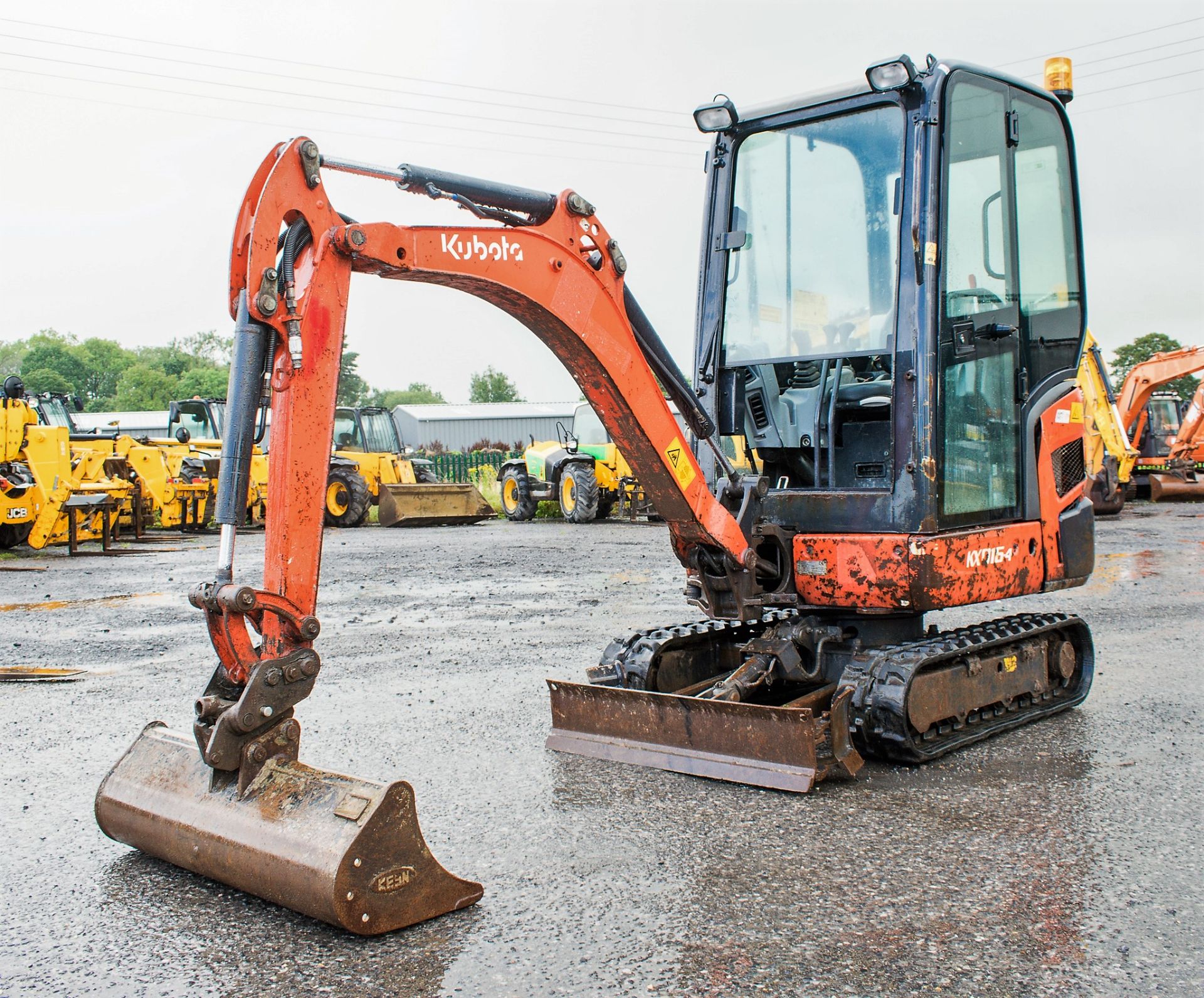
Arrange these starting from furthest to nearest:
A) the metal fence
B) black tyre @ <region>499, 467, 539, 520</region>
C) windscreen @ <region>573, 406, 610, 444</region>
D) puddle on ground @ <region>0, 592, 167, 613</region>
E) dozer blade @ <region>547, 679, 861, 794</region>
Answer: the metal fence
windscreen @ <region>573, 406, 610, 444</region>
black tyre @ <region>499, 467, 539, 520</region>
puddle on ground @ <region>0, 592, 167, 613</region>
dozer blade @ <region>547, 679, 861, 794</region>

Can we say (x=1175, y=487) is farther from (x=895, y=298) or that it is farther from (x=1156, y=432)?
(x=895, y=298)

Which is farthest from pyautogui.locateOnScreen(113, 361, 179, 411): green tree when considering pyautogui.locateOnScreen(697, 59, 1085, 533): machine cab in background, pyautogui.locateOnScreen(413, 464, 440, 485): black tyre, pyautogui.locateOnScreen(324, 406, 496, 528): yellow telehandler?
pyautogui.locateOnScreen(697, 59, 1085, 533): machine cab in background

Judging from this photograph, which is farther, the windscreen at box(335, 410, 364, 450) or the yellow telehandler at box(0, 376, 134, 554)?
the windscreen at box(335, 410, 364, 450)

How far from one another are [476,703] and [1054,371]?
3655mm

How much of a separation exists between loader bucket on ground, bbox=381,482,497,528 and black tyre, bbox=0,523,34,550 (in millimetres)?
7046

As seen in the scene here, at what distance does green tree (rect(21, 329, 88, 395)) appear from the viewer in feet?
326

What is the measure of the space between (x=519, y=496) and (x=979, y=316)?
19276 mm

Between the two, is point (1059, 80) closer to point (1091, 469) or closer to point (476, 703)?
point (476, 703)

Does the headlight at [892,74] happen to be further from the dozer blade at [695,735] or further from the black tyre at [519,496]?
the black tyre at [519,496]

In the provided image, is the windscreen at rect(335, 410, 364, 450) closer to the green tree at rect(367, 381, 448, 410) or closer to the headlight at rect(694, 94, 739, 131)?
the headlight at rect(694, 94, 739, 131)

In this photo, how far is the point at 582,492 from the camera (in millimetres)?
23078

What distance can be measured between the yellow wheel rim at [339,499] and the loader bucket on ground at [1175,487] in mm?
17137

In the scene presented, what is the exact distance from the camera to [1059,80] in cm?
664

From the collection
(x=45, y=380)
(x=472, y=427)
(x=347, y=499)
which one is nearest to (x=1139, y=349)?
(x=472, y=427)
